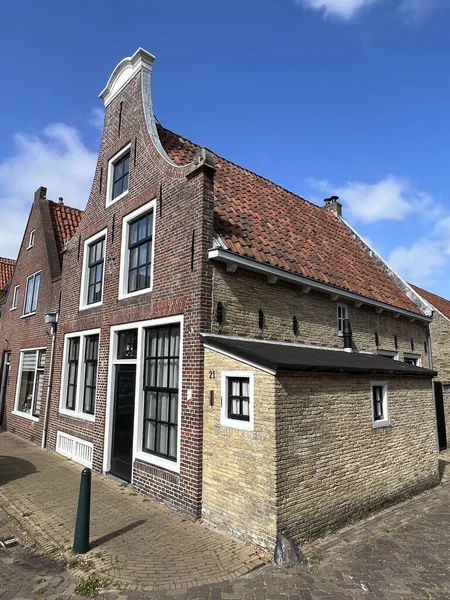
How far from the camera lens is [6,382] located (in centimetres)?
1619

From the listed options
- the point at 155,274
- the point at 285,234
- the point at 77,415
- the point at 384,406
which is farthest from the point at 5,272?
the point at 384,406

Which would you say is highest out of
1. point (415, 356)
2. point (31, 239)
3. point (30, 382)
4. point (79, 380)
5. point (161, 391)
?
point (31, 239)

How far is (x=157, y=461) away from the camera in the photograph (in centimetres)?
716

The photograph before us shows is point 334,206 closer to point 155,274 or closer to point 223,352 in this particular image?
point 155,274

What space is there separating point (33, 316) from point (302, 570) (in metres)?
12.9

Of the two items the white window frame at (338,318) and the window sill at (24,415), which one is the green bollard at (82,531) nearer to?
the white window frame at (338,318)

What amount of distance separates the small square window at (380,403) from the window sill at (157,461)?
148 inches

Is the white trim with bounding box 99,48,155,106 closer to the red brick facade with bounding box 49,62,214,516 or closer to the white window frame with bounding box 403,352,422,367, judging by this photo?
the red brick facade with bounding box 49,62,214,516

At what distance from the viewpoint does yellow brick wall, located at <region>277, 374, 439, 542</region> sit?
17.4 ft

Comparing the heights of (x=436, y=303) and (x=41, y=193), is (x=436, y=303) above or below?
below

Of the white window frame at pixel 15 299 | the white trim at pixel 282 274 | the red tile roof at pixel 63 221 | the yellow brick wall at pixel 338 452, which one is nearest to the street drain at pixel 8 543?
the yellow brick wall at pixel 338 452

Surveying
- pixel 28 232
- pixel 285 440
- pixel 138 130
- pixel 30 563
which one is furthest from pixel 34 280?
pixel 285 440

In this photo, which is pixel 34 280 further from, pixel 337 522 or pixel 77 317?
pixel 337 522

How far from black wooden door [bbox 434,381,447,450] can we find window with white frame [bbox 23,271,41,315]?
14.8 meters
